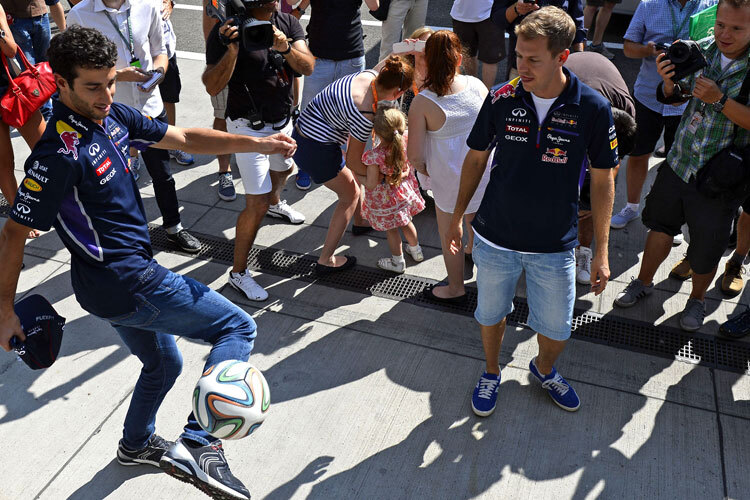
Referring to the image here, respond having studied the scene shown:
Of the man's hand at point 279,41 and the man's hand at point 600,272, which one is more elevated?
the man's hand at point 279,41

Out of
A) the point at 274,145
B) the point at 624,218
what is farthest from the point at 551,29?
the point at 624,218

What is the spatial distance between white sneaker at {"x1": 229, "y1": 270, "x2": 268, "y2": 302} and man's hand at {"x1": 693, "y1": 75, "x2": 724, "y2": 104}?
114 inches

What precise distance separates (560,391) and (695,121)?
1708 mm

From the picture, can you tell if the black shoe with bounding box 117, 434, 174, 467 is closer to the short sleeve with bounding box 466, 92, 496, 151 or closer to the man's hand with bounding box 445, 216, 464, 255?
the man's hand with bounding box 445, 216, 464, 255

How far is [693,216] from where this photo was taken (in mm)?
3996

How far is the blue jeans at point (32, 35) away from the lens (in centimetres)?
608

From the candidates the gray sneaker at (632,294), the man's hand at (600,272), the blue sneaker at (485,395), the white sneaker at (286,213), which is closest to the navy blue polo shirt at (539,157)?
the man's hand at (600,272)

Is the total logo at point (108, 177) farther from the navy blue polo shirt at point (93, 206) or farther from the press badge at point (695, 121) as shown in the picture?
the press badge at point (695, 121)

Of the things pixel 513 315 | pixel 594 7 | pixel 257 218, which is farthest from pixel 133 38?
pixel 594 7

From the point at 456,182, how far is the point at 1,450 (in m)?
2.91

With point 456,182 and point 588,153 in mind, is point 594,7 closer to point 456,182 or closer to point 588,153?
point 456,182

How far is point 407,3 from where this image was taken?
23.4 ft

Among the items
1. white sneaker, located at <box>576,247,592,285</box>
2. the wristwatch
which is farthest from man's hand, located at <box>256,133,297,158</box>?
white sneaker, located at <box>576,247,592,285</box>

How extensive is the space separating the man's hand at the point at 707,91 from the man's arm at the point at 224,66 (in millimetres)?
2665
